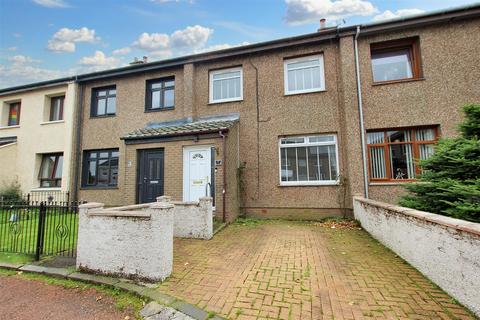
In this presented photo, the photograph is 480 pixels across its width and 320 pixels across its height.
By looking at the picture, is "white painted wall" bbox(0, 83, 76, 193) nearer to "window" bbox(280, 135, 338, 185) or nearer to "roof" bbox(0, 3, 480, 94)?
"roof" bbox(0, 3, 480, 94)

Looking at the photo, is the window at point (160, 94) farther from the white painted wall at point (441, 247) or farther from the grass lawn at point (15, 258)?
the white painted wall at point (441, 247)

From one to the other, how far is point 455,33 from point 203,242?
415 inches

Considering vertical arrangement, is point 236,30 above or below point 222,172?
above

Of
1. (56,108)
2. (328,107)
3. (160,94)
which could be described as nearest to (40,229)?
(160,94)

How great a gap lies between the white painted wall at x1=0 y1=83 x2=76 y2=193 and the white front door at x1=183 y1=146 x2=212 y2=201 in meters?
7.28

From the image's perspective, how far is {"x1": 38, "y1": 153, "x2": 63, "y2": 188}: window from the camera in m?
12.1

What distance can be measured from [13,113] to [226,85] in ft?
43.7

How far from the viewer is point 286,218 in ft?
27.8

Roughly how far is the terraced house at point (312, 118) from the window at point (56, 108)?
665cm

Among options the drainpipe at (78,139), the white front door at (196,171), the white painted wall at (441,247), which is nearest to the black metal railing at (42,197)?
the drainpipe at (78,139)

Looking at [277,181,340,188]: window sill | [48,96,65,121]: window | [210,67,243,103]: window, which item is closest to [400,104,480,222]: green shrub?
[277,181,340,188]: window sill

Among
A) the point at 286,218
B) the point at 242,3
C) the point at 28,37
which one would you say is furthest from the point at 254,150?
the point at 28,37

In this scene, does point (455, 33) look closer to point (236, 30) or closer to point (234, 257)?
point (236, 30)

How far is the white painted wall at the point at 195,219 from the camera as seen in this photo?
596cm
